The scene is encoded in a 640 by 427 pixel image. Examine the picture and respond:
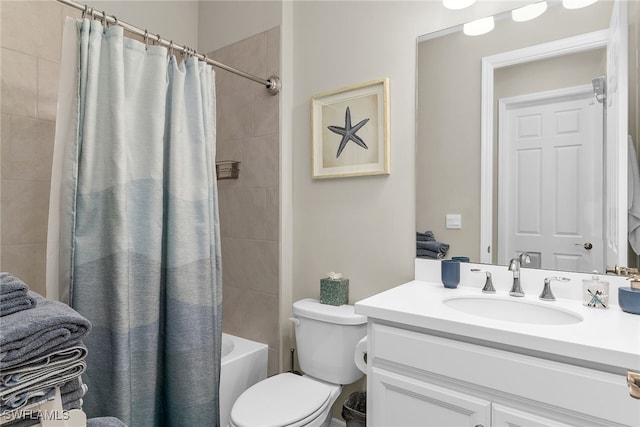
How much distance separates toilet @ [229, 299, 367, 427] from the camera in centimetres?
136

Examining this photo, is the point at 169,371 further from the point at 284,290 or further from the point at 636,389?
the point at 636,389

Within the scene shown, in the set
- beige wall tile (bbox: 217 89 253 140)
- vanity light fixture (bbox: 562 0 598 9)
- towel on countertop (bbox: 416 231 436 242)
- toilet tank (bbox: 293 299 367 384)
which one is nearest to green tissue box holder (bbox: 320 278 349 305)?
toilet tank (bbox: 293 299 367 384)

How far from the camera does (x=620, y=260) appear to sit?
1.21 metres

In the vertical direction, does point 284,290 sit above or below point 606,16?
below

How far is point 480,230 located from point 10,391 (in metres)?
1.50

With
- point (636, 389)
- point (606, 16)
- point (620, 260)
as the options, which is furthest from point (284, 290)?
point (606, 16)

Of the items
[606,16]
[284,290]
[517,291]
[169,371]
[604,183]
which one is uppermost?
[606,16]

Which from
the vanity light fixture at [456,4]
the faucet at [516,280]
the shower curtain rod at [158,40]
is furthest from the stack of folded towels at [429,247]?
the shower curtain rod at [158,40]

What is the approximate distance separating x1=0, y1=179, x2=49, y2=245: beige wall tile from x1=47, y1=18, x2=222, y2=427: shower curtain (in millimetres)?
670

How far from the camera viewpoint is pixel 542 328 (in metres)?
0.96

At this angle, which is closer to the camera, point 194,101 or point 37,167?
point 194,101

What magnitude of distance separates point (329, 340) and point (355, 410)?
32 cm

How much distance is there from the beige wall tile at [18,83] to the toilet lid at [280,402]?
5.28 ft

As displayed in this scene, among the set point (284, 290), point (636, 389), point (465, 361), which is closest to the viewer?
point (636, 389)
